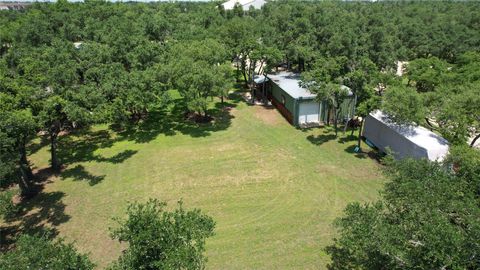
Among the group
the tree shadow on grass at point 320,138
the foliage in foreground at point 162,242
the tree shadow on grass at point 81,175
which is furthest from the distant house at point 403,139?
the tree shadow on grass at point 81,175

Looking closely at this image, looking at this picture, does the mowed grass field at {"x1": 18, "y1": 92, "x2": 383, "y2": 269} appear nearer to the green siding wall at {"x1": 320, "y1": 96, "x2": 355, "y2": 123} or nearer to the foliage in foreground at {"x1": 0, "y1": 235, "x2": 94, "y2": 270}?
the green siding wall at {"x1": 320, "y1": 96, "x2": 355, "y2": 123}

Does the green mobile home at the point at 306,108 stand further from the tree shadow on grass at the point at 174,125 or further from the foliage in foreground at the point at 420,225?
the foliage in foreground at the point at 420,225

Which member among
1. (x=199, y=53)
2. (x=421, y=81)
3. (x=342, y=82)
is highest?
(x=199, y=53)

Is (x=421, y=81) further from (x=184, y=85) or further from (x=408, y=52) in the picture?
(x=184, y=85)

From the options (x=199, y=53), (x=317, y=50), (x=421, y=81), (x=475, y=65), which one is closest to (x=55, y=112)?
(x=199, y=53)

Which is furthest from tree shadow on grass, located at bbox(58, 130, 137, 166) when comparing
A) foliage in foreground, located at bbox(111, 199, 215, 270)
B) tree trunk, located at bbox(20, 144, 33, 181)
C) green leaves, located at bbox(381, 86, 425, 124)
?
green leaves, located at bbox(381, 86, 425, 124)

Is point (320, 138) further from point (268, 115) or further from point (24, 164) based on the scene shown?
point (24, 164)
